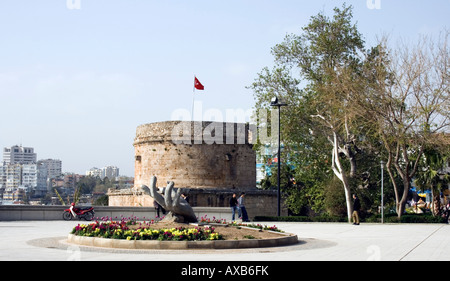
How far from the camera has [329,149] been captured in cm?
3628

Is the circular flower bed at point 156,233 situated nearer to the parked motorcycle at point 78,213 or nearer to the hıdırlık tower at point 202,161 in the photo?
the parked motorcycle at point 78,213

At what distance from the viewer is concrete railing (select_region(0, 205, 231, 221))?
26031mm

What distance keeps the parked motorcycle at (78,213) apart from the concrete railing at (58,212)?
471 millimetres

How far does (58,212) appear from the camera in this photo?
1095 inches

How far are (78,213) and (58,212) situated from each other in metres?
1.29

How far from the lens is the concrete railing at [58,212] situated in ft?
85.4

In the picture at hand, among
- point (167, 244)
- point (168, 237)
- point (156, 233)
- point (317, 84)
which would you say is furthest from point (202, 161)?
point (167, 244)

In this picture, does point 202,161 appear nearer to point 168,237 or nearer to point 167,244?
point 168,237

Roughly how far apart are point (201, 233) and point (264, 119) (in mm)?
23070

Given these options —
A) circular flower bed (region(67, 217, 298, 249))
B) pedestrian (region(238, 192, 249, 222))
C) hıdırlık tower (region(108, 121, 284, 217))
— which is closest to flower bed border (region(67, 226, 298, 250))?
circular flower bed (region(67, 217, 298, 249))
